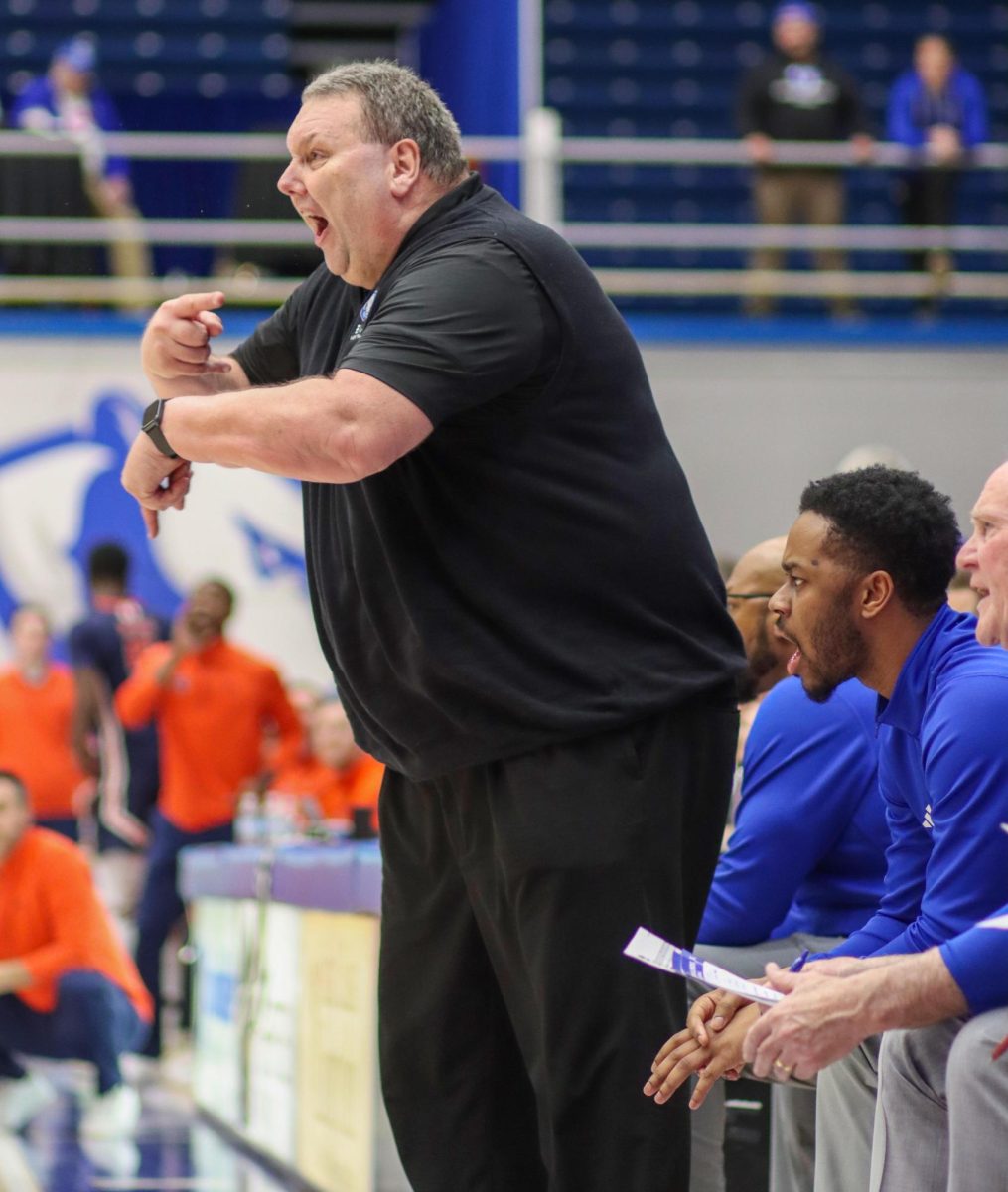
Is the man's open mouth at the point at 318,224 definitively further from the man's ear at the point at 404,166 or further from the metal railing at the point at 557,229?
the metal railing at the point at 557,229

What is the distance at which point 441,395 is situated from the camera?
2273 mm

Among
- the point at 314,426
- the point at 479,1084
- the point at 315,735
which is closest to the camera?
the point at 314,426

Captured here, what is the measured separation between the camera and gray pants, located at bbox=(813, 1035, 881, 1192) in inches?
106

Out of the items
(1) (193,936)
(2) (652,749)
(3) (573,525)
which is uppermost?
(3) (573,525)

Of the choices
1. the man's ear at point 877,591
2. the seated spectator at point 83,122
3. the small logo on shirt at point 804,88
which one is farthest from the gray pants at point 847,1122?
the small logo on shirt at point 804,88

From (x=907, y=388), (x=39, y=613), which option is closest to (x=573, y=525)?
(x=39, y=613)

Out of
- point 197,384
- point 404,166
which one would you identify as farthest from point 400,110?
point 197,384

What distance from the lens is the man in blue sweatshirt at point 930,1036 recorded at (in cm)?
215

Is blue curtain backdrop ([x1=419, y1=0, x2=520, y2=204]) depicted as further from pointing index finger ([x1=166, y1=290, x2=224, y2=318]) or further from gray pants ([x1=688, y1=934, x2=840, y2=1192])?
pointing index finger ([x1=166, y1=290, x2=224, y2=318])

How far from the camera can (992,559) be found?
2395mm

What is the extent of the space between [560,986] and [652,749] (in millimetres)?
321

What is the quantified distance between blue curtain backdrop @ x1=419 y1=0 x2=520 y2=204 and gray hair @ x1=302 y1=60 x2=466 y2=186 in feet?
30.4

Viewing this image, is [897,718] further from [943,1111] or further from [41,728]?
[41,728]

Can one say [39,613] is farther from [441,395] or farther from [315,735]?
[441,395]
